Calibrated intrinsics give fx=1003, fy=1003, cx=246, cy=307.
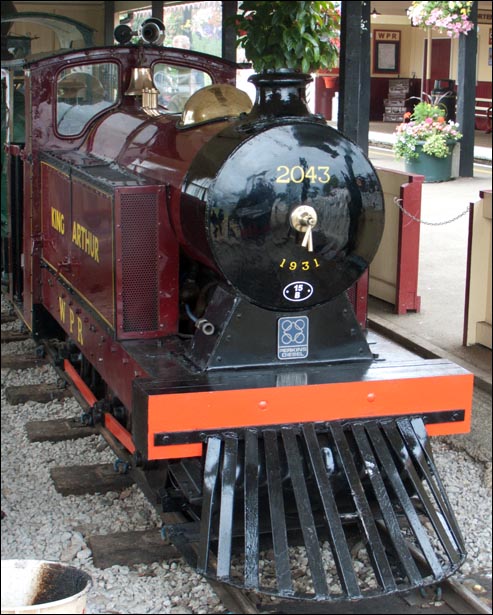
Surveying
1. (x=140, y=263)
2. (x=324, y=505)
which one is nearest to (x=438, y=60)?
(x=140, y=263)

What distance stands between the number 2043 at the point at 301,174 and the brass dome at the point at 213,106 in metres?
0.89

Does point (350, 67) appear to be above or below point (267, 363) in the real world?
above

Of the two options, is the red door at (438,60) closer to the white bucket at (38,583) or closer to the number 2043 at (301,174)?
the number 2043 at (301,174)

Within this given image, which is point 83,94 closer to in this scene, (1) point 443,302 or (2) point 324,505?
(1) point 443,302

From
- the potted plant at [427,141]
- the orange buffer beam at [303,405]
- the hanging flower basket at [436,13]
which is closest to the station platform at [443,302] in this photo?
the potted plant at [427,141]

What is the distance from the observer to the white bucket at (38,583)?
8.92ft

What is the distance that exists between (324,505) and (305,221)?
1.09 metres

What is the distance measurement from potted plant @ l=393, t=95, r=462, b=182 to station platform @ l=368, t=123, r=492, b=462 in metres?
0.16

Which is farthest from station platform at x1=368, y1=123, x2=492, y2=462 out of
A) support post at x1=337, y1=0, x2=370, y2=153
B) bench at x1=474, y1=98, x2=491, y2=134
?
bench at x1=474, y1=98, x2=491, y2=134

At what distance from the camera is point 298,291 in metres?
4.08

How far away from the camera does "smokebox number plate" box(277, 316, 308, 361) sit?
4148mm

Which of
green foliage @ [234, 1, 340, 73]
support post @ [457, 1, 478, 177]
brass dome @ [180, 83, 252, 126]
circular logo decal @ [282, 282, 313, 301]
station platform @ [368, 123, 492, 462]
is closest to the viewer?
circular logo decal @ [282, 282, 313, 301]

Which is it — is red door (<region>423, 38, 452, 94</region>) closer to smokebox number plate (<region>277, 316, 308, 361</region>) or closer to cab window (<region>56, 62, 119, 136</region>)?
cab window (<region>56, 62, 119, 136</region>)

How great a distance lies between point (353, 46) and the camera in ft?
21.2
